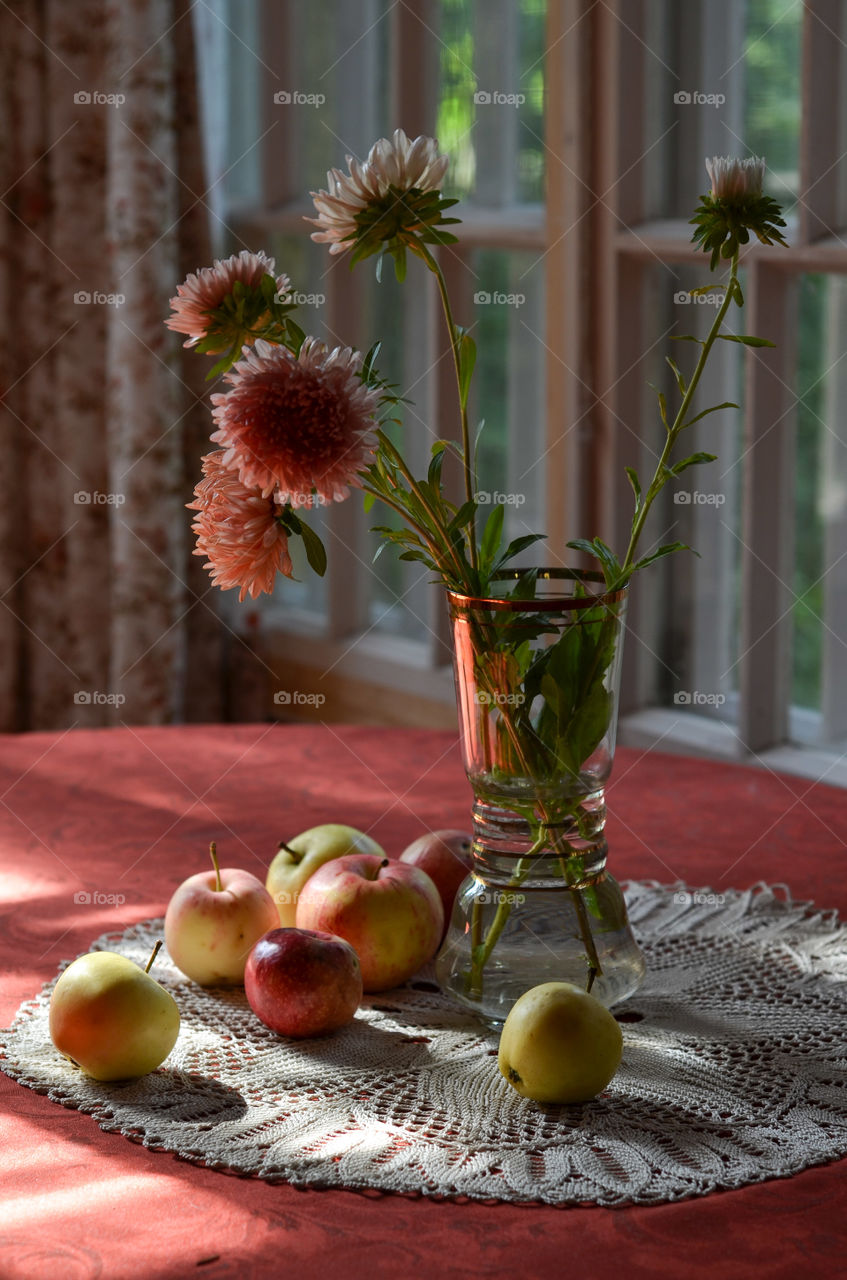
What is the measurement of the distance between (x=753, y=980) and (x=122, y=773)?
2.59 feet

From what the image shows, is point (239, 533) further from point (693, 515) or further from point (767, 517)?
point (693, 515)

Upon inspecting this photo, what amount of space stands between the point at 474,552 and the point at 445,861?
310 mm

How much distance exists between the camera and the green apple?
956 millimetres

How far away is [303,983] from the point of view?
3.46 ft

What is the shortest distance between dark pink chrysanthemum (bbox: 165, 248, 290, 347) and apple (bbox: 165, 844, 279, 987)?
0.40 metres

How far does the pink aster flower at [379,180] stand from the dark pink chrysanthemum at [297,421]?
0.30 ft

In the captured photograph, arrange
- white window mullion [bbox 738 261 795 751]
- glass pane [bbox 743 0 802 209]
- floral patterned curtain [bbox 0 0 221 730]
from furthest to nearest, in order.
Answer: floral patterned curtain [bbox 0 0 221 730]
glass pane [bbox 743 0 802 209]
white window mullion [bbox 738 261 795 751]

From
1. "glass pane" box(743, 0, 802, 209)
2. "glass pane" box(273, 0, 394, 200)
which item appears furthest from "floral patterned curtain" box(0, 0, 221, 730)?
"glass pane" box(743, 0, 802, 209)

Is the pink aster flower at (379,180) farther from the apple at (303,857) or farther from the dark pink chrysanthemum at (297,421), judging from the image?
the apple at (303,857)

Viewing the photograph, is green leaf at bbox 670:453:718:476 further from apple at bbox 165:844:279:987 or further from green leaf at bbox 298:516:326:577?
apple at bbox 165:844:279:987

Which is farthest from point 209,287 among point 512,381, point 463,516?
point 512,381

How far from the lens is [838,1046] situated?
1.05 meters

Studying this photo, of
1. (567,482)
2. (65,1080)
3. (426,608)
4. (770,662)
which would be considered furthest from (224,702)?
(65,1080)

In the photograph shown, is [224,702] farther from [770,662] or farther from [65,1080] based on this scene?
[65,1080]
